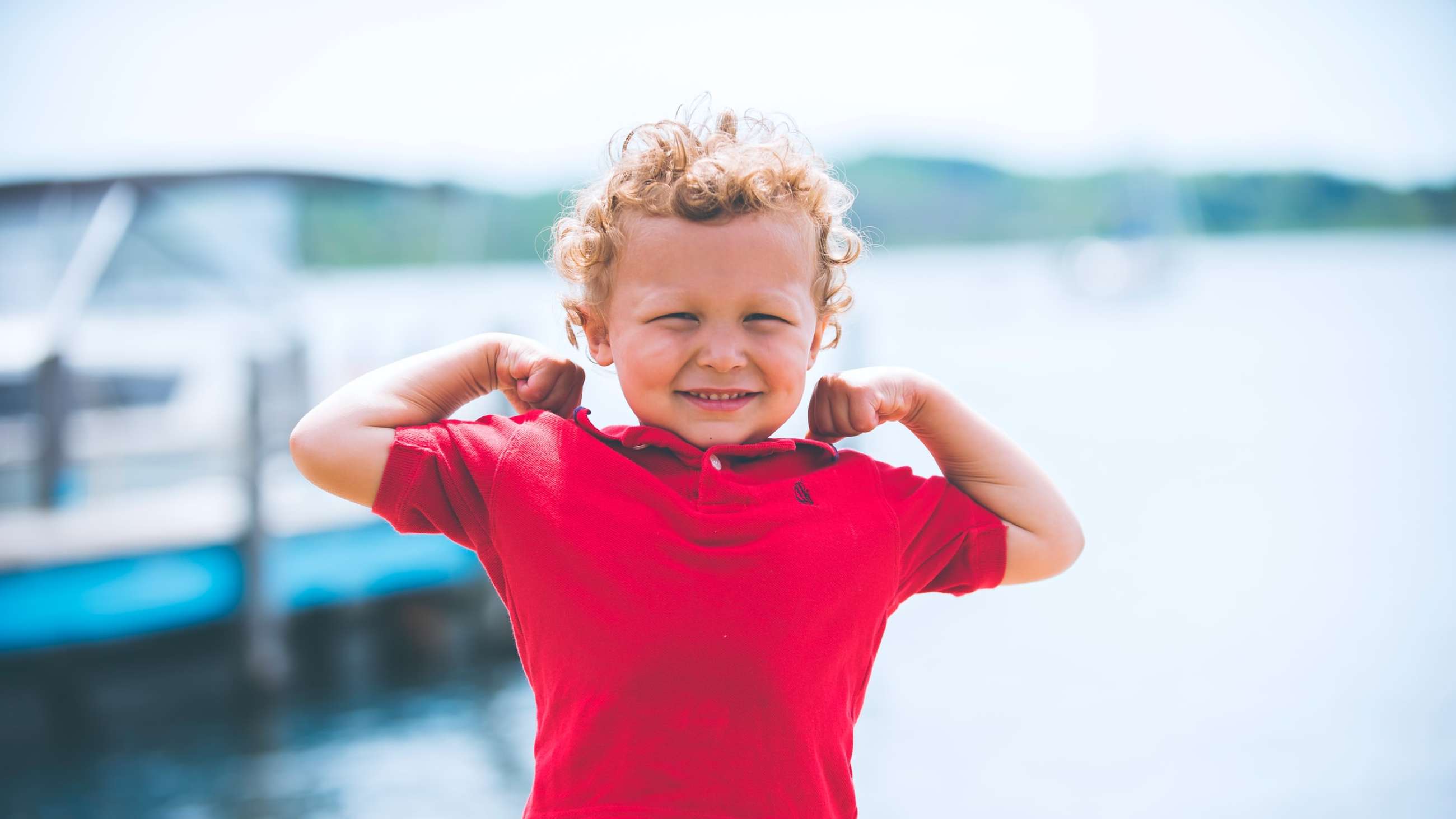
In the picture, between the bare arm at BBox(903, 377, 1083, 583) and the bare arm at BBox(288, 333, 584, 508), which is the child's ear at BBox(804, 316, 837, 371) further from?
the bare arm at BBox(288, 333, 584, 508)

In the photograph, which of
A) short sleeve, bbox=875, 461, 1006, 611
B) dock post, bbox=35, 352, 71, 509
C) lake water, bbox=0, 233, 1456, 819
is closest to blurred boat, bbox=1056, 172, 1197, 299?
lake water, bbox=0, 233, 1456, 819

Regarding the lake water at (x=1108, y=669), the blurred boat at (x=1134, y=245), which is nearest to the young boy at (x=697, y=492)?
the lake water at (x=1108, y=669)

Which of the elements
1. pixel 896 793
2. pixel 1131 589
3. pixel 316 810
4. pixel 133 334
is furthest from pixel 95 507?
pixel 1131 589

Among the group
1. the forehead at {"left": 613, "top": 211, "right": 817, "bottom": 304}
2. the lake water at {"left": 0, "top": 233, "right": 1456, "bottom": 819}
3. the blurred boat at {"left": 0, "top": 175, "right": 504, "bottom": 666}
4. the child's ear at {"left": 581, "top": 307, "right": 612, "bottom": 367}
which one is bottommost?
the lake water at {"left": 0, "top": 233, "right": 1456, "bottom": 819}

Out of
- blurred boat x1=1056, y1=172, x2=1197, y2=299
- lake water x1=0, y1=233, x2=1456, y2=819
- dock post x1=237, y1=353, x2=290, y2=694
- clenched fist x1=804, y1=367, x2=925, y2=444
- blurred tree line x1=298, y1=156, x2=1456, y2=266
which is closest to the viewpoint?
clenched fist x1=804, y1=367, x2=925, y2=444

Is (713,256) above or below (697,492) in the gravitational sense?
above

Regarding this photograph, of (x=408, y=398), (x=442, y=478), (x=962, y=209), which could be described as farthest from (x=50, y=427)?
(x=962, y=209)

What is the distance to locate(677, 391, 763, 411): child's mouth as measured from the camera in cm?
138

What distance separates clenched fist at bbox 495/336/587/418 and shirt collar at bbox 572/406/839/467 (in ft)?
0.25

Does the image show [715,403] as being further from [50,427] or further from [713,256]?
[50,427]

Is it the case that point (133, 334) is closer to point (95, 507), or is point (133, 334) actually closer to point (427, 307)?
point (95, 507)

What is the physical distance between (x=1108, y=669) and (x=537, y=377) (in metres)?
Result: 6.38

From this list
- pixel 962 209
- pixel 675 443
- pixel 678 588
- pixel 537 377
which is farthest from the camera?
pixel 962 209

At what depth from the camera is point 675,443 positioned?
1.35 metres
